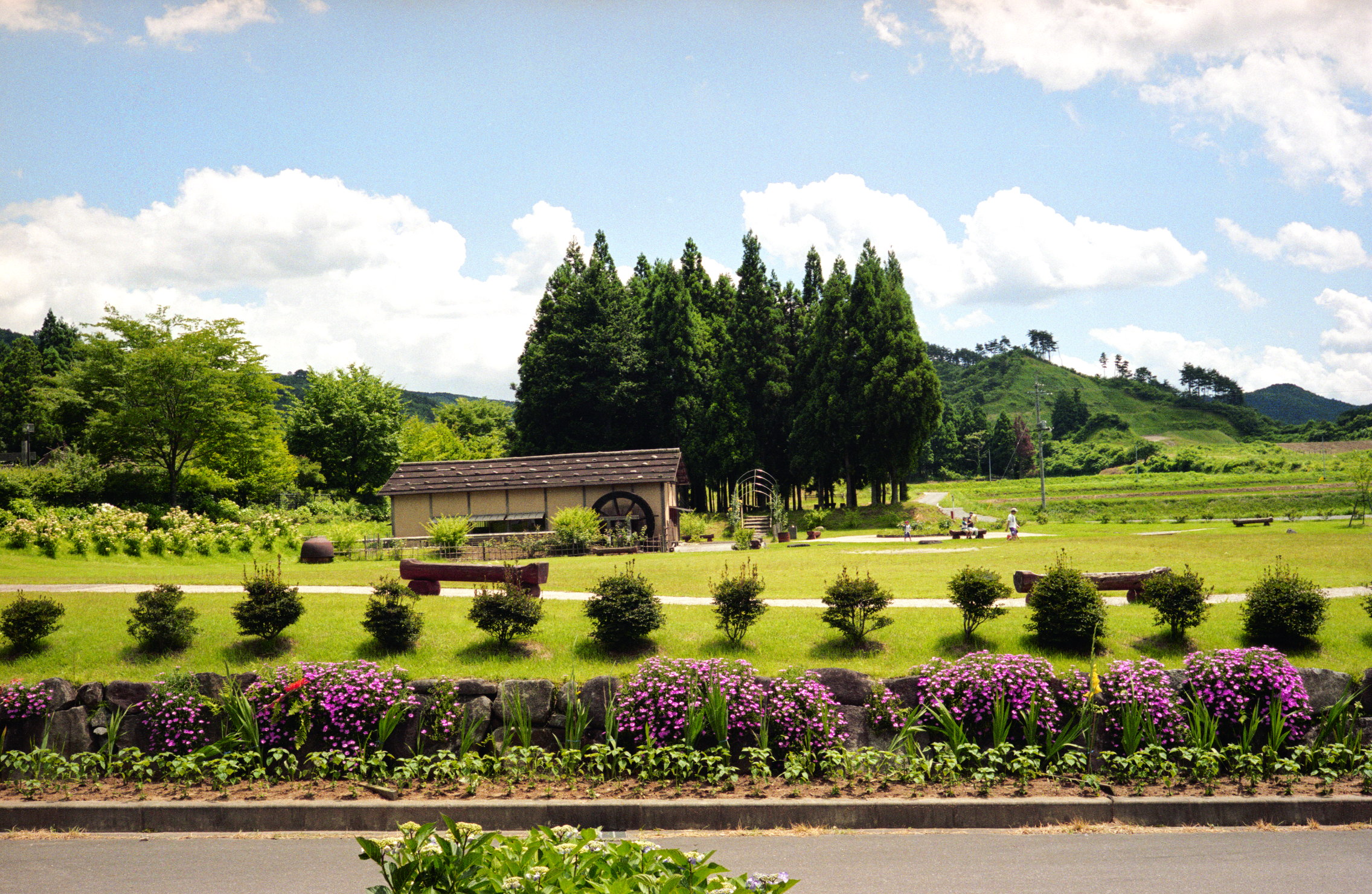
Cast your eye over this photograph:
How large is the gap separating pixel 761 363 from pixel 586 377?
1040 cm

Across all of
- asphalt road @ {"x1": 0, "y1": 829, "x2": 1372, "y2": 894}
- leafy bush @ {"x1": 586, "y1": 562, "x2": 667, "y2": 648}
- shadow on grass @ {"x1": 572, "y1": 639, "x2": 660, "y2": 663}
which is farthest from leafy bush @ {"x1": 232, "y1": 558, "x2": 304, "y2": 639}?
leafy bush @ {"x1": 586, "y1": 562, "x2": 667, "y2": 648}

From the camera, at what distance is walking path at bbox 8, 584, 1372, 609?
12.7 metres

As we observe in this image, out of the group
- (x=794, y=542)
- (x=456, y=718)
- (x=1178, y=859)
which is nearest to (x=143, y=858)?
(x=456, y=718)

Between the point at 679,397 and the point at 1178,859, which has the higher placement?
the point at 679,397

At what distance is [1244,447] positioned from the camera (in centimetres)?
9412

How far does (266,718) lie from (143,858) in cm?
211

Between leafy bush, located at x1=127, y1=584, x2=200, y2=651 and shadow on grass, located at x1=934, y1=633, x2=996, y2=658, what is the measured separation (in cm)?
925

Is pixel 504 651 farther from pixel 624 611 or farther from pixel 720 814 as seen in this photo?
pixel 720 814

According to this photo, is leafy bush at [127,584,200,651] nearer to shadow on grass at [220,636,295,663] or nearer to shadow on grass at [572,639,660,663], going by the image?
shadow on grass at [220,636,295,663]

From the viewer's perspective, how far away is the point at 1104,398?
464 ft

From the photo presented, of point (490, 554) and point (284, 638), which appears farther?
point (490, 554)

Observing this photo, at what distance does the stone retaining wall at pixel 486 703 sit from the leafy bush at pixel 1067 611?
139 cm

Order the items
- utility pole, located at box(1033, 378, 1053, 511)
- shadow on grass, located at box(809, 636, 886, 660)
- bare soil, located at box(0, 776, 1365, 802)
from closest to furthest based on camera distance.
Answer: bare soil, located at box(0, 776, 1365, 802)
shadow on grass, located at box(809, 636, 886, 660)
utility pole, located at box(1033, 378, 1053, 511)

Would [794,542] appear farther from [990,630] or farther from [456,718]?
[456,718]
